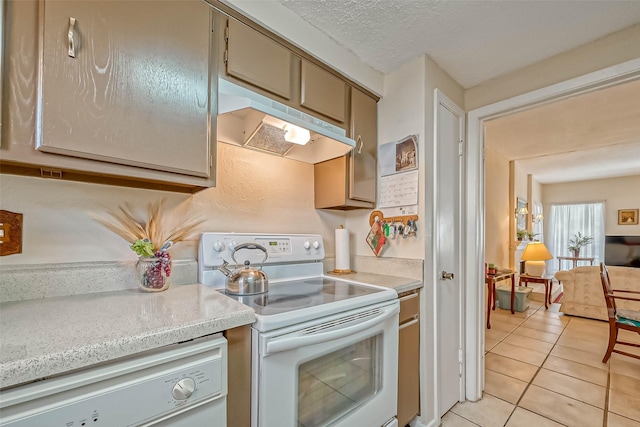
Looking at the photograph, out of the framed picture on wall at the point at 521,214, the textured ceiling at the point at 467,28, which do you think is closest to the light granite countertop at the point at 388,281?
the textured ceiling at the point at 467,28

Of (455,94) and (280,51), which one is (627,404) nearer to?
(455,94)

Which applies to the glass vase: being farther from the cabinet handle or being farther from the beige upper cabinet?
the beige upper cabinet

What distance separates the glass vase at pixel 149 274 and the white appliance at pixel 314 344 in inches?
8.2

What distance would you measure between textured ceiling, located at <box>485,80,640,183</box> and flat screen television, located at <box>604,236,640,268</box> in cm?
159

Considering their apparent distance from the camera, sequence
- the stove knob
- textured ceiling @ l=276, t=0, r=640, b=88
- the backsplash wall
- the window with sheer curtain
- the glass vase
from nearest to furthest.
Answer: the stove knob
the backsplash wall
the glass vase
textured ceiling @ l=276, t=0, r=640, b=88
the window with sheer curtain

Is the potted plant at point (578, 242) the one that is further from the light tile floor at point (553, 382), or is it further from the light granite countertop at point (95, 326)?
the light granite countertop at point (95, 326)

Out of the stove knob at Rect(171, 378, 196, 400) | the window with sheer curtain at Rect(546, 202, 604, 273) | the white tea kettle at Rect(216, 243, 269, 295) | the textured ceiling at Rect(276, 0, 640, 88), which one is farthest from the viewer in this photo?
the window with sheer curtain at Rect(546, 202, 604, 273)

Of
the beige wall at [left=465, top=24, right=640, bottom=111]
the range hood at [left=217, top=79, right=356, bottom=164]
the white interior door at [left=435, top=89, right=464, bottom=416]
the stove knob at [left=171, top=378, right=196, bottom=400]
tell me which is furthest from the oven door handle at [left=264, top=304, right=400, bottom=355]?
the beige wall at [left=465, top=24, right=640, bottom=111]

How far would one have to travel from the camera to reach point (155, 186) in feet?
3.97

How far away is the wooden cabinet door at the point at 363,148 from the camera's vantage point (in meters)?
1.68

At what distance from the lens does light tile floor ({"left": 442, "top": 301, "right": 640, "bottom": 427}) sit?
5.62 ft

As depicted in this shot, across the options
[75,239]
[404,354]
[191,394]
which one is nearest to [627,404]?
[404,354]

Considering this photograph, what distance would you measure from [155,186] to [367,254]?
4.25 ft

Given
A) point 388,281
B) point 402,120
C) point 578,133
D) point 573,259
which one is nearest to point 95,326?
point 388,281
